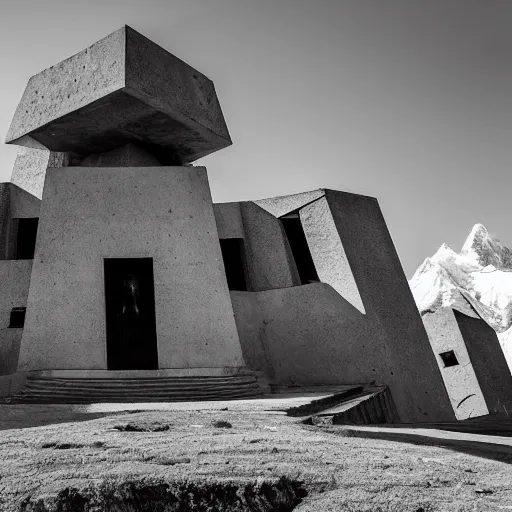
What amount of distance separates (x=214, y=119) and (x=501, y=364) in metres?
7.41

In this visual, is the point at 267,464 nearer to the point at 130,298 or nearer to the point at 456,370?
the point at 130,298

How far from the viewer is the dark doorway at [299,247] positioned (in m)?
10.0

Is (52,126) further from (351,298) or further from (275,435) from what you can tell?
(275,435)

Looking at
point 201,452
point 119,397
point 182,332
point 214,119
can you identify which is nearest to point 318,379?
point 182,332

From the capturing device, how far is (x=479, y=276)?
2364 centimetres

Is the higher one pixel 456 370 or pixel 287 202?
pixel 287 202

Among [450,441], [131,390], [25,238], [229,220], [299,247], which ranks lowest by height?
[450,441]

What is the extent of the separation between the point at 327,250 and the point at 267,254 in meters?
0.96

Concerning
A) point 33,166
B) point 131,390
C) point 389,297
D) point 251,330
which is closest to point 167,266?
point 251,330

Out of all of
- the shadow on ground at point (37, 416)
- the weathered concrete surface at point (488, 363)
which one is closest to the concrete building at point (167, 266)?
the shadow on ground at point (37, 416)

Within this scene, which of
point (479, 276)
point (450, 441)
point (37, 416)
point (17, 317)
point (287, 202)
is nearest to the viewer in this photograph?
point (450, 441)

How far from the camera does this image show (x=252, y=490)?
2.03m

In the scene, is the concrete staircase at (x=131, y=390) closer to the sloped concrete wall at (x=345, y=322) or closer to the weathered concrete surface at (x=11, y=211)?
the sloped concrete wall at (x=345, y=322)

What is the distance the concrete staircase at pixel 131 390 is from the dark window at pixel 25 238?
11.4 ft
